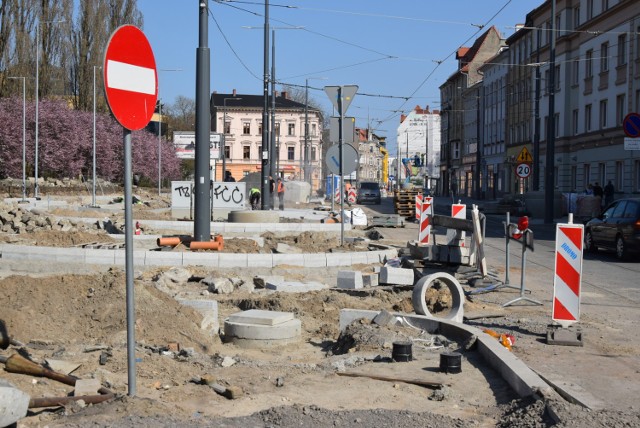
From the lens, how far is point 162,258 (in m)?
14.1

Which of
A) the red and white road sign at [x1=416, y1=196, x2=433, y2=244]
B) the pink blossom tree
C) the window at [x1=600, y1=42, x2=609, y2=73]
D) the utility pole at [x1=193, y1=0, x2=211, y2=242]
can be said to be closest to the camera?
the utility pole at [x1=193, y1=0, x2=211, y2=242]

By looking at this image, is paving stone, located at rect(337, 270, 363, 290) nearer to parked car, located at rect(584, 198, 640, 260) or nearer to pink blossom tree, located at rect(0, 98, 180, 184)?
parked car, located at rect(584, 198, 640, 260)

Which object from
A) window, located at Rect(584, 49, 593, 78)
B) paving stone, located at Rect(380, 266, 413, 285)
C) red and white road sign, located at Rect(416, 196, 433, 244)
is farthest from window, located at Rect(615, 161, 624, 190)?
paving stone, located at Rect(380, 266, 413, 285)

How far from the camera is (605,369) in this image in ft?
24.3

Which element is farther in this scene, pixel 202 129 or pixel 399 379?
pixel 202 129

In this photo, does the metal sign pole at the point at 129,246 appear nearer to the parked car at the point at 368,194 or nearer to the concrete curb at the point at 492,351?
the concrete curb at the point at 492,351

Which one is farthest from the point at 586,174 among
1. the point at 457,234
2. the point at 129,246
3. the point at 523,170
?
the point at 129,246

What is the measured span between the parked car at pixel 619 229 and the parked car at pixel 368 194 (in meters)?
44.1

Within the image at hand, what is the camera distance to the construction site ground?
18.1 ft

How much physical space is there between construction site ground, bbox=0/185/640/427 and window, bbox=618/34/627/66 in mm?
35725

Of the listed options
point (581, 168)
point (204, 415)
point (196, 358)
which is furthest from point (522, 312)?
point (581, 168)

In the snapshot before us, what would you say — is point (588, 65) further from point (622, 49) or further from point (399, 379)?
point (399, 379)

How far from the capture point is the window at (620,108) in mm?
44938

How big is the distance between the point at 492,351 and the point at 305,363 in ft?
5.44
